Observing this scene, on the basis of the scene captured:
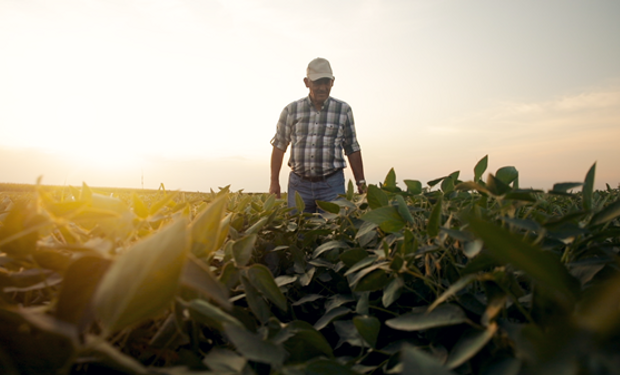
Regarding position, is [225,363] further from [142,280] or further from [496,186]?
[496,186]

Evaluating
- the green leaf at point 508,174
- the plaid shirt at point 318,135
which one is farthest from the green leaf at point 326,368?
the plaid shirt at point 318,135

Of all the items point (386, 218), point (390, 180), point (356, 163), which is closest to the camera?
point (386, 218)

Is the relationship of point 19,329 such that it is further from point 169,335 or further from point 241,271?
point 241,271

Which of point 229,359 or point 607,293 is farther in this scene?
point 229,359

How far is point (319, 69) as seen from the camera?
577cm

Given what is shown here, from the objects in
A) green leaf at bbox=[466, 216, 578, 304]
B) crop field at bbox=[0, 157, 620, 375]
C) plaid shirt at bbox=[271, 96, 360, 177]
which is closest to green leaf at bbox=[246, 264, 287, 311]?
crop field at bbox=[0, 157, 620, 375]

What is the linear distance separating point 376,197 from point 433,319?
444mm

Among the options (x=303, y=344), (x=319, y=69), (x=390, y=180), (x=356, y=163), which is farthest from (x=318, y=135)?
(x=303, y=344)

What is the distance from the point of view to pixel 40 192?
58 centimetres

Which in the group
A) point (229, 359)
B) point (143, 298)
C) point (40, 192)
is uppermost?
point (40, 192)

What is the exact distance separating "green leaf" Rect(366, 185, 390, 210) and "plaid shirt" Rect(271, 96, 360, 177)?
15.9 feet

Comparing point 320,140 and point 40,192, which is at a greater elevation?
point 320,140

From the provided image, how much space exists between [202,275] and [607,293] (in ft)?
1.38

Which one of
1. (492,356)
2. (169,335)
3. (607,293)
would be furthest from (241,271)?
(607,293)
